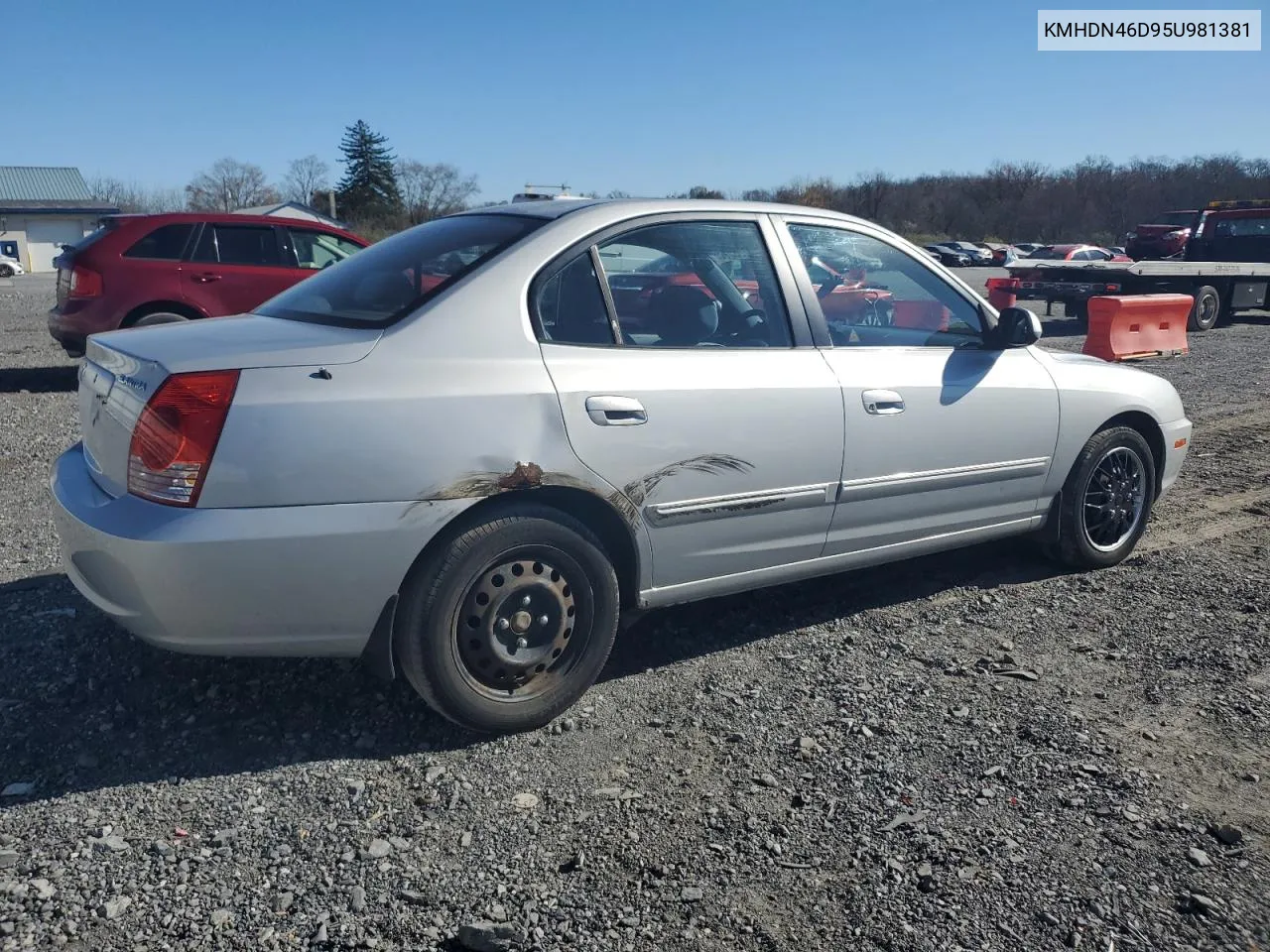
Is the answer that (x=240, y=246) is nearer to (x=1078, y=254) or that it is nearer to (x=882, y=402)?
(x=882, y=402)

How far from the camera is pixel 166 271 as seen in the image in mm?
9766

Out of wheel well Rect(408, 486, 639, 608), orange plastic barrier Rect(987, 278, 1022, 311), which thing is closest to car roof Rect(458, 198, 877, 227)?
wheel well Rect(408, 486, 639, 608)

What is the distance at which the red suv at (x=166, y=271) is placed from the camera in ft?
31.3

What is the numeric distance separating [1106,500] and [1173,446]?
554 mm

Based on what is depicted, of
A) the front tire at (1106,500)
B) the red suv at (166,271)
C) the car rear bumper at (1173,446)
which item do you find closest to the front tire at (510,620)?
the front tire at (1106,500)

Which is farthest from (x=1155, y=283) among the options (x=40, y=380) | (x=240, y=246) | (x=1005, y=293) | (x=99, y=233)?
(x=40, y=380)

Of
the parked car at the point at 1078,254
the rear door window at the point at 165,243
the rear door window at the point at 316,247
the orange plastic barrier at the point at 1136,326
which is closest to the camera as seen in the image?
the rear door window at the point at 165,243

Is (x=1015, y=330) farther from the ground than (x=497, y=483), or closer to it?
farther from the ground

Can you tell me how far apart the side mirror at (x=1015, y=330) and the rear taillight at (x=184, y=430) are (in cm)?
310

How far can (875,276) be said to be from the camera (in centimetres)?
443

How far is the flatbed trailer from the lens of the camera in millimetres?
16359

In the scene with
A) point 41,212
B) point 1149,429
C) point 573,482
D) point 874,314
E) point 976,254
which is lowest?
point 1149,429

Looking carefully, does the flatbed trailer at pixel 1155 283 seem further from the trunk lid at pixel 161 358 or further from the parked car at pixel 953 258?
the parked car at pixel 953 258

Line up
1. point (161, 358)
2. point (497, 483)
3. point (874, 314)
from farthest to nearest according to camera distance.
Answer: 1. point (874, 314)
2. point (497, 483)
3. point (161, 358)
